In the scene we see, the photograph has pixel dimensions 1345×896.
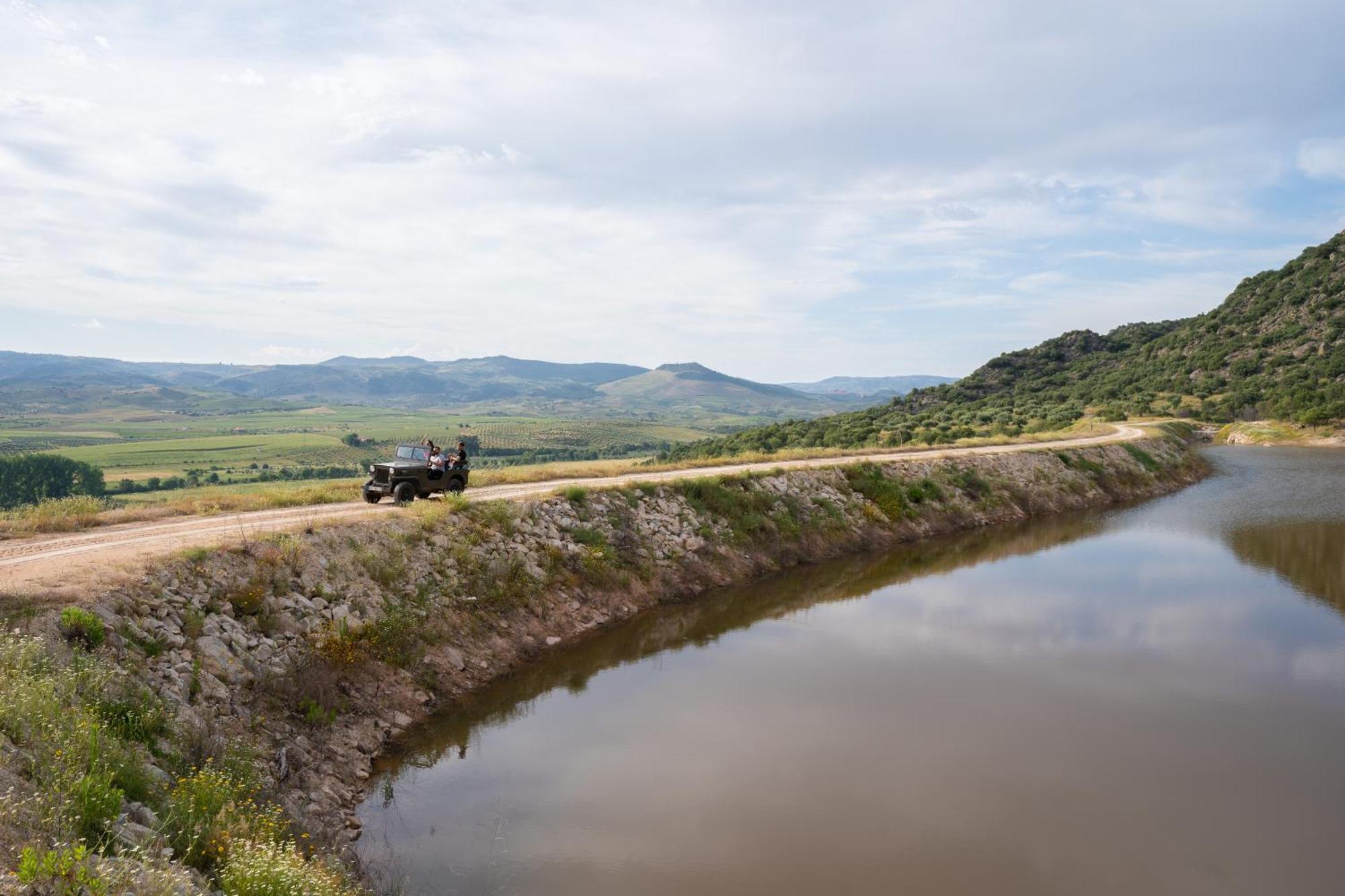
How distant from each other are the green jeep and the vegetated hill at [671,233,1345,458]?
1667 inches

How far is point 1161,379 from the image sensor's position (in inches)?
4304

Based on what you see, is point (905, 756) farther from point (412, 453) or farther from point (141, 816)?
point (412, 453)

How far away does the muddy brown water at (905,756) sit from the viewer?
38.2 ft

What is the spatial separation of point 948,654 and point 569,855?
530 inches

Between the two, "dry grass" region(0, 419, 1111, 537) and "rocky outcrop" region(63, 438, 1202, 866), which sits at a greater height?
"dry grass" region(0, 419, 1111, 537)

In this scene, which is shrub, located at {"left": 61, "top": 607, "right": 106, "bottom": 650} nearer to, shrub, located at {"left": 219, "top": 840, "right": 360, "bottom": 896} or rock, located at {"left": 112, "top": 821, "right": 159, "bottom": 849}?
rock, located at {"left": 112, "top": 821, "right": 159, "bottom": 849}

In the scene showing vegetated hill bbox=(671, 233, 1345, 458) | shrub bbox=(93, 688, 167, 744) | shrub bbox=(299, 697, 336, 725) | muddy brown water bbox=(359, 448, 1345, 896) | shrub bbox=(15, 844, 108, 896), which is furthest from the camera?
vegetated hill bbox=(671, 233, 1345, 458)

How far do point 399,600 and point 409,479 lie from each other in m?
7.20

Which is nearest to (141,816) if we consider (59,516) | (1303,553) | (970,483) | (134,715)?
(134,715)

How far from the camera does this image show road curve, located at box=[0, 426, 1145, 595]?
48.9 ft

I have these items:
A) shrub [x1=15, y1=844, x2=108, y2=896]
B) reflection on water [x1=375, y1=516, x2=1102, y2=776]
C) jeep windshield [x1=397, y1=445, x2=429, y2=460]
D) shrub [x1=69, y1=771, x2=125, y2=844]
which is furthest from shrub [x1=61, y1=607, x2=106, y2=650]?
jeep windshield [x1=397, y1=445, x2=429, y2=460]

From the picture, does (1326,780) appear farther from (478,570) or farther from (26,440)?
(26,440)

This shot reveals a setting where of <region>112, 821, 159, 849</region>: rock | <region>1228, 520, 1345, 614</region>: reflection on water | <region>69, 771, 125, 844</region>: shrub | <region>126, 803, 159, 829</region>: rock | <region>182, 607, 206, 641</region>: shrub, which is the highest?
<region>182, 607, 206, 641</region>: shrub

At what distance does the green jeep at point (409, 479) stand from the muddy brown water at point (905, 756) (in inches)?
345
